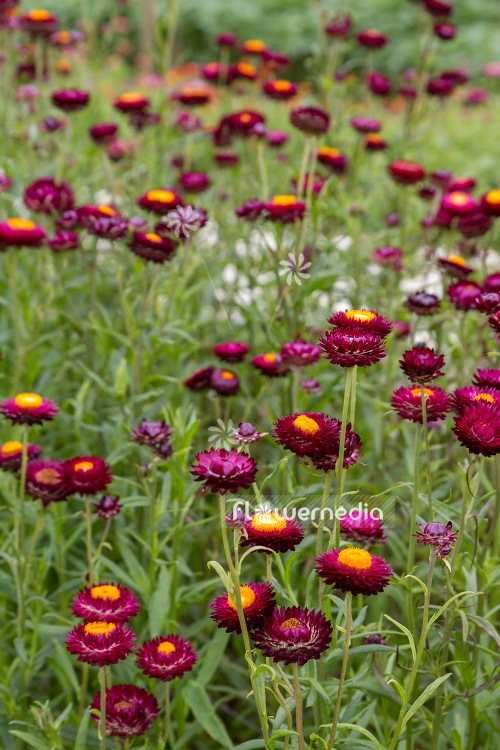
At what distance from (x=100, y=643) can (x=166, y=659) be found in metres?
0.18

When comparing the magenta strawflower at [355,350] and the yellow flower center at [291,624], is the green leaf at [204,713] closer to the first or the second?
the yellow flower center at [291,624]

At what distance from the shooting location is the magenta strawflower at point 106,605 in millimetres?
1484

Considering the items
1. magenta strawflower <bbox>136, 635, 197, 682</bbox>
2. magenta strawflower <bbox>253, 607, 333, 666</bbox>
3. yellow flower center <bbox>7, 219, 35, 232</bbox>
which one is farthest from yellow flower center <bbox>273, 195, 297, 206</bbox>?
magenta strawflower <bbox>253, 607, 333, 666</bbox>

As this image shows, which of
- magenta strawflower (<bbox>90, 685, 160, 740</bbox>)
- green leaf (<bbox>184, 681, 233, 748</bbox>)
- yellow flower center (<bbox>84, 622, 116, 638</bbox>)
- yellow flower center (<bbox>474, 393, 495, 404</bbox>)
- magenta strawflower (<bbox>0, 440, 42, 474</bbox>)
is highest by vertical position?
yellow flower center (<bbox>474, 393, 495, 404</bbox>)

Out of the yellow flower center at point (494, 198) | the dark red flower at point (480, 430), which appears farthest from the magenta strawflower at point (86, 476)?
the yellow flower center at point (494, 198)

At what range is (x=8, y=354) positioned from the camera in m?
3.03

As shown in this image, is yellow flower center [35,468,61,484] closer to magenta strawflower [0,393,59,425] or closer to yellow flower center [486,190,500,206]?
magenta strawflower [0,393,59,425]

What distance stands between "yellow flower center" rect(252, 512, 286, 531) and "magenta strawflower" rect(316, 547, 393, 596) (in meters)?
0.08

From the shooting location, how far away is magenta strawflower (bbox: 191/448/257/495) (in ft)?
3.98

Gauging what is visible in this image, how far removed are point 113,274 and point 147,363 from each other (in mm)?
1144

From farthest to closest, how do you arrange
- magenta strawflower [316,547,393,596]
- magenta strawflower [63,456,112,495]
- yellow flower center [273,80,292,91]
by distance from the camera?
yellow flower center [273,80,292,91] → magenta strawflower [63,456,112,495] → magenta strawflower [316,547,393,596]

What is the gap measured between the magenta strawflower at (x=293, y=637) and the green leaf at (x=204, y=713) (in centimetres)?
78

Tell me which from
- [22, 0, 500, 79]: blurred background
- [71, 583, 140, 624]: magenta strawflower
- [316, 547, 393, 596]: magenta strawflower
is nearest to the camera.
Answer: [316, 547, 393, 596]: magenta strawflower

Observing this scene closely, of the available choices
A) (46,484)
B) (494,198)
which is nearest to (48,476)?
(46,484)
